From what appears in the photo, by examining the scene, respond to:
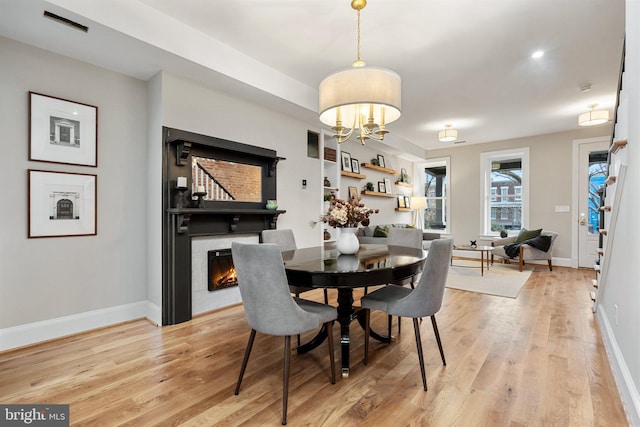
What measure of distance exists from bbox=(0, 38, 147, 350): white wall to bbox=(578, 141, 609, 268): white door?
7225 millimetres

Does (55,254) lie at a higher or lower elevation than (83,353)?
higher

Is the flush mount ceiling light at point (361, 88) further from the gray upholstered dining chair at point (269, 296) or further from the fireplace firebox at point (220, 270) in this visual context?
the fireplace firebox at point (220, 270)

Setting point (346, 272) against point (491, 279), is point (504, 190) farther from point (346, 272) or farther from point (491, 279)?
point (346, 272)

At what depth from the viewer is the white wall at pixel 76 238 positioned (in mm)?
2400

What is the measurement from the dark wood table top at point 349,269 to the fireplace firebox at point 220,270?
1.27 m

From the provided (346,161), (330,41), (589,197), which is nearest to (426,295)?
(330,41)

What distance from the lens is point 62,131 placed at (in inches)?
103

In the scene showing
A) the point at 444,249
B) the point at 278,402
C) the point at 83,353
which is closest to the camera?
the point at 278,402

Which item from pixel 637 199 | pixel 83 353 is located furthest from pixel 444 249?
pixel 83 353

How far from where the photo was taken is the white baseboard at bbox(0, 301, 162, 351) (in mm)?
2412

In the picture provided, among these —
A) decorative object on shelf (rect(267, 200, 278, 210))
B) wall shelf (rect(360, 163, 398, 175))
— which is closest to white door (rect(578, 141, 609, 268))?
wall shelf (rect(360, 163, 398, 175))

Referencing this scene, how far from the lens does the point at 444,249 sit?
1.94 meters

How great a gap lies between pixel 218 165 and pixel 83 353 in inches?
79.1

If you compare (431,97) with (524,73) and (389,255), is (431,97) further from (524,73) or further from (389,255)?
(389,255)
